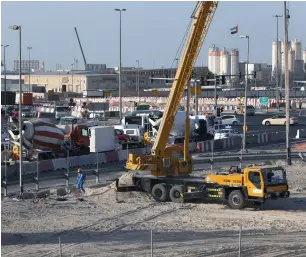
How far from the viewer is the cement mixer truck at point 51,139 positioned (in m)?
43.0

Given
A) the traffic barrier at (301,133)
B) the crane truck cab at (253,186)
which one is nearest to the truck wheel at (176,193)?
the crane truck cab at (253,186)

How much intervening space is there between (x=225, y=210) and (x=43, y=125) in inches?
718

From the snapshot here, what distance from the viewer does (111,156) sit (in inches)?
1743

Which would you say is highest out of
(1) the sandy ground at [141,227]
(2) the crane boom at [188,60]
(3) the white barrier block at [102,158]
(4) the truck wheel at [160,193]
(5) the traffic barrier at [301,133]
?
(2) the crane boom at [188,60]

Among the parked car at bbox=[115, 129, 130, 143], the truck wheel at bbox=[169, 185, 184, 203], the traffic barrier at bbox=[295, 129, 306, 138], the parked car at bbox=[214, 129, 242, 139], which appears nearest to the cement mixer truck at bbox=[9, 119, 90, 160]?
the parked car at bbox=[115, 129, 130, 143]

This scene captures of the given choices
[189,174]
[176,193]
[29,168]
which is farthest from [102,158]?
[176,193]

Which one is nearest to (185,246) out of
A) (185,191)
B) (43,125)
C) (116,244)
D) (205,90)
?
(116,244)

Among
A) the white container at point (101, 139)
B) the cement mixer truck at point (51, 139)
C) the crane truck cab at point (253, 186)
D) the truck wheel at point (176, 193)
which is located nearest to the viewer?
the crane truck cab at point (253, 186)

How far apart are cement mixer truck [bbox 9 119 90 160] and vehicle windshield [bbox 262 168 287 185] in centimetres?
1677

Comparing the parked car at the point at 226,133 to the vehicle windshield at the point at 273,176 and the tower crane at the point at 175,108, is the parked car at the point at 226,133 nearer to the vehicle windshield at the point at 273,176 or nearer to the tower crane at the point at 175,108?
the tower crane at the point at 175,108

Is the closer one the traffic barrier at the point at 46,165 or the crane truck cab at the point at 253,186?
the crane truck cab at the point at 253,186

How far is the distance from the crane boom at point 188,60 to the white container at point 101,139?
46.8 feet

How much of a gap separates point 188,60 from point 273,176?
6.12 metres

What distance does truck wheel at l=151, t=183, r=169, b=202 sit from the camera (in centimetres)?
3062
